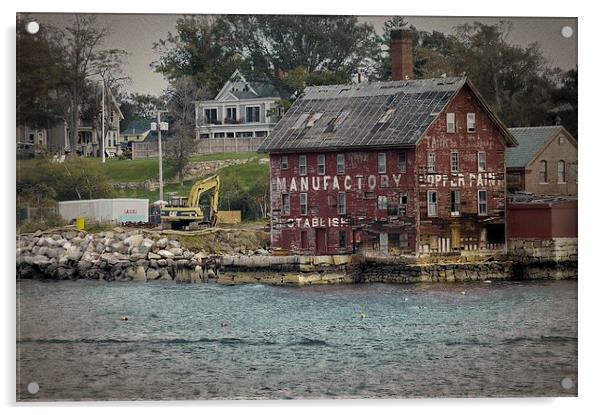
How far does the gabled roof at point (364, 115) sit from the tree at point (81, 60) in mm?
2593

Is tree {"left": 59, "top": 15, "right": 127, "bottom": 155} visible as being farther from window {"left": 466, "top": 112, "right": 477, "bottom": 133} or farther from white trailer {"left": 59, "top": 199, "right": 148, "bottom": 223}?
window {"left": 466, "top": 112, "right": 477, "bottom": 133}

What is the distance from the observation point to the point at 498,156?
97.2 feet

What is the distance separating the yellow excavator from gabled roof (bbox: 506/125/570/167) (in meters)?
3.97

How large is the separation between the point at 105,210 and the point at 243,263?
238 centimetres

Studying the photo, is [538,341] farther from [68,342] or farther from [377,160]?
[68,342]

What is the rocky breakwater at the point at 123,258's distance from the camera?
28.9m

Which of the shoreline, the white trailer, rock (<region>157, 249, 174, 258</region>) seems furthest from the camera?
rock (<region>157, 249, 174, 258</region>)

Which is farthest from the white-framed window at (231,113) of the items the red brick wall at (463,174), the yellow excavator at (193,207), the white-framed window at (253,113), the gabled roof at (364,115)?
the red brick wall at (463,174)

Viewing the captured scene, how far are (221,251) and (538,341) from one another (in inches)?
188

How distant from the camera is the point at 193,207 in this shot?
29.7 m

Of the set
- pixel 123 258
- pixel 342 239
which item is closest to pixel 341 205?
pixel 342 239

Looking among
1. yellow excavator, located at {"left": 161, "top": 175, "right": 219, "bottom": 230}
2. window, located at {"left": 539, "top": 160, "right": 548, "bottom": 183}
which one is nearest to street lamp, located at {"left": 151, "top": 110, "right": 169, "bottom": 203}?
yellow excavator, located at {"left": 161, "top": 175, "right": 219, "bottom": 230}

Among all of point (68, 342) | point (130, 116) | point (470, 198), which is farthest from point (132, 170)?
point (470, 198)

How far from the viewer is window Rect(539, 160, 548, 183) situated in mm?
28781
